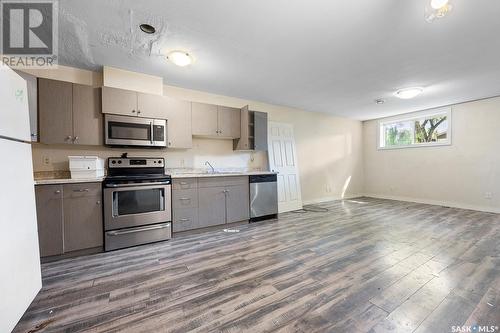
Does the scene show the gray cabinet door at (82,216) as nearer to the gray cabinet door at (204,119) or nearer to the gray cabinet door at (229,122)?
the gray cabinet door at (204,119)

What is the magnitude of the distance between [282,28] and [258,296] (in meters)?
2.57

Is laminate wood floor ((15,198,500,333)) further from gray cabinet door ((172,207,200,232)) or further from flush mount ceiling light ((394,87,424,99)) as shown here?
flush mount ceiling light ((394,87,424,99))

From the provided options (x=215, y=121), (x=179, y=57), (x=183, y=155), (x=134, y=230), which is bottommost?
(x=134, y=230)

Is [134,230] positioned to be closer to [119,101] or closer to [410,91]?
[119,101]

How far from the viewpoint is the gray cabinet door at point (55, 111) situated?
246cm

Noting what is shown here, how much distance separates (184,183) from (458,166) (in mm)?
6264

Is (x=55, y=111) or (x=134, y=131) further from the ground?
(x=55, y=111)

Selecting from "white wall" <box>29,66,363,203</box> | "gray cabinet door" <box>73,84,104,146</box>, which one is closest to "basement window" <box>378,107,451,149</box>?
"white wall" <box>29,66,363,203</box>

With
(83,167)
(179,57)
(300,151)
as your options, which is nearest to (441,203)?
(300,151)

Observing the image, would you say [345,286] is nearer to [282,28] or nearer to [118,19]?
[282,28]

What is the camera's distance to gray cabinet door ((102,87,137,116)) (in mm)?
2771

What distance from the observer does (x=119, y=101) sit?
286 cm

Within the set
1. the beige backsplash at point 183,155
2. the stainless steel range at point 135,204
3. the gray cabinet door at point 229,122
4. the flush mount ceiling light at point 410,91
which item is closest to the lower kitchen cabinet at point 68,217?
the stainless steel range at point 135,204

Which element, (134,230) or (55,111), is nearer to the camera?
(55,111)
